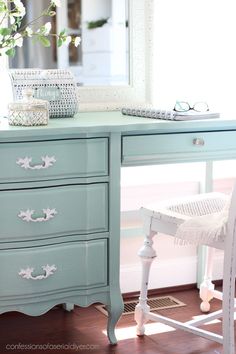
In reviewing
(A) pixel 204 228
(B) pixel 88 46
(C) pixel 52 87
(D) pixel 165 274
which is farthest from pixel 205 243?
(B) pixel 88 46

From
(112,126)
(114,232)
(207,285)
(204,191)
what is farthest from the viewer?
(204,191)

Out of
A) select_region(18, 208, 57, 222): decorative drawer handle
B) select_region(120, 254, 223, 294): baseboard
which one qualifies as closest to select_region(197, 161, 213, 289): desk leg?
select_region(120, 254, 223, 294): baseboard

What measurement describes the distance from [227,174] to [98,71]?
0.81 m

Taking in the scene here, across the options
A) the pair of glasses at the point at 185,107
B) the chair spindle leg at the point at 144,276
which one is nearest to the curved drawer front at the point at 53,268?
the chair spindle leg at the point at 144,276

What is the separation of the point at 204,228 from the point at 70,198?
439 mm

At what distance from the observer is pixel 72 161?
2422 mm

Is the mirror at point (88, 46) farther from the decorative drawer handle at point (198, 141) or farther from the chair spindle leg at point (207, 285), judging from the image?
the chair spindle leg at point (207, 285)

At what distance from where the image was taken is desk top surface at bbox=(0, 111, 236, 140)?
2322mm

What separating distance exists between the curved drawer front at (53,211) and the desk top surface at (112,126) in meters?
0.19

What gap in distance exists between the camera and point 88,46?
9.81 feet

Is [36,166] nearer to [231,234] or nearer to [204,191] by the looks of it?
[231,234]

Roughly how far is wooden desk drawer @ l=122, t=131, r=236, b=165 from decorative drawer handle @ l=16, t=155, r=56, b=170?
26 centimetres

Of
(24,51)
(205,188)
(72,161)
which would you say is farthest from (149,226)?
(24,51)

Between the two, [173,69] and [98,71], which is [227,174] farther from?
[98,71]
